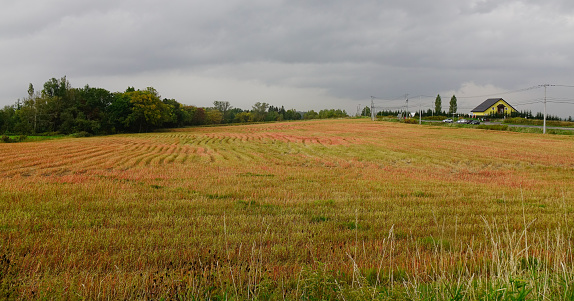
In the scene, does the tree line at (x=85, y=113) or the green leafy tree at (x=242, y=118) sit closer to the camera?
the tree line at (x=85, y=113)

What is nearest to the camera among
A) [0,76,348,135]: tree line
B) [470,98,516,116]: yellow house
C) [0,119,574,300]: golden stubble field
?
[0,119,574,300]: golden stubble field

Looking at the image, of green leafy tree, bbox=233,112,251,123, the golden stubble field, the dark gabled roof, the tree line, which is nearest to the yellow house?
the dark gabled roof

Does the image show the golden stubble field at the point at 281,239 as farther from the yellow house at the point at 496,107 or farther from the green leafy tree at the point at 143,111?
the yellow house at the point at 496,107

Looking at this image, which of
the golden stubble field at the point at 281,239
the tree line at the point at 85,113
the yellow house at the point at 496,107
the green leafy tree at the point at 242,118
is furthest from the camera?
the green leafy tree at the point at 242,118

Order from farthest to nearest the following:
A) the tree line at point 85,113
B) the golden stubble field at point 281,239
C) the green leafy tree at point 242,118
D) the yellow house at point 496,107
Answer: the green leafy tree at point 242,118, the yellow house at point 496,107, the tree line at point 85,113, the golden stubble field at point 281,239

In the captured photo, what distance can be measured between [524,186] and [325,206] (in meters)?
11.3

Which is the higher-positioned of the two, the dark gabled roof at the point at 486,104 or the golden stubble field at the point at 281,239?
the dark gabled roof at the point at 486,104

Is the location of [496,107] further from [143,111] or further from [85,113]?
[85,113]

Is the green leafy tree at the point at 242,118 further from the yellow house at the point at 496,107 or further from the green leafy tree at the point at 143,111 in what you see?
the yellow house at the point at 496,107

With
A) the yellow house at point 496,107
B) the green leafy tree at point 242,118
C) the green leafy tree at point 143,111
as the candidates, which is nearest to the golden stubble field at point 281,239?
the green leafy tree at point 143,111

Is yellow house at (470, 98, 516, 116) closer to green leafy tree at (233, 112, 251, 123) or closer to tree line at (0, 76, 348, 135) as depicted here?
green leafy tree at (233, 112, 251, 123)

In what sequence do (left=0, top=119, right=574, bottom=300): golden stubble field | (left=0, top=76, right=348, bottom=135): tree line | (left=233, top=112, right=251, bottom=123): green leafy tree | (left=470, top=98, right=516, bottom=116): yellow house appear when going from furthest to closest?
1. (left=233, top=112, right=251, bottom=123): green leafy tree
2. (left=470, top=98, right=516, bottom=116): yellow house
3. (left=0, top=76, right=348, bottom=135): tree line
4. (left=0, top=119, right=574, bottom=300): golden stubble field

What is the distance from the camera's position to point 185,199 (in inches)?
428

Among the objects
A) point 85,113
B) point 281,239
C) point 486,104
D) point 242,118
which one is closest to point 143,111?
point 85,113
